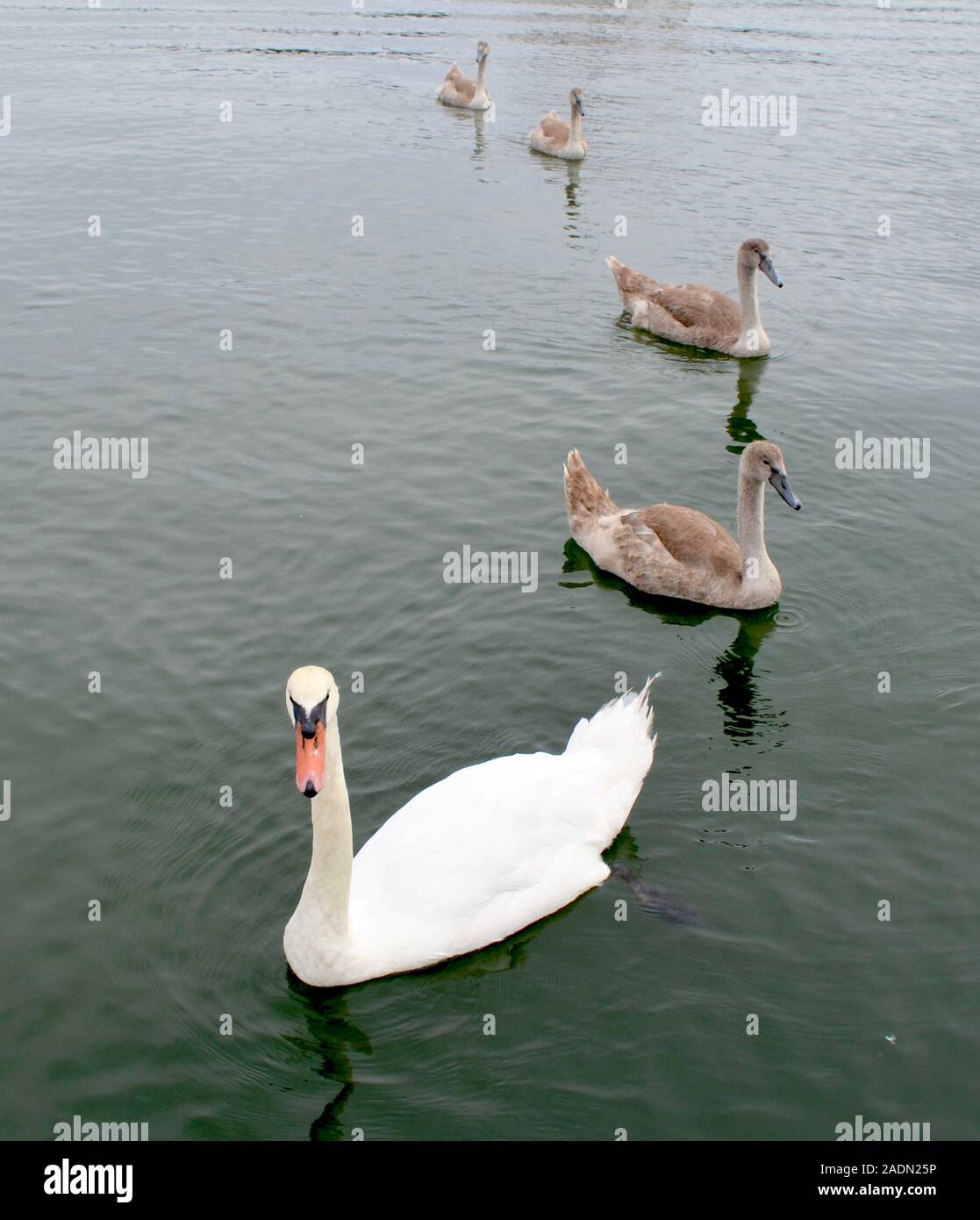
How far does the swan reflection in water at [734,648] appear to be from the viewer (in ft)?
38.6

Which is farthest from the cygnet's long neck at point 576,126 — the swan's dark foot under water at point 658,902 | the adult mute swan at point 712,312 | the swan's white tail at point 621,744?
the swan's dark foot under water at point 658,902

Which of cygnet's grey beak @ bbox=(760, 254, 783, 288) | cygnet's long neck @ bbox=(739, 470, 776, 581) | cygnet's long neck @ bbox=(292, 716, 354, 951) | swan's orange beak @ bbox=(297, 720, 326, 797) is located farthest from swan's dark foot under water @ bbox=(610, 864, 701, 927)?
cygnet's grey beak @ bbox=(760, 254, 783, 288)

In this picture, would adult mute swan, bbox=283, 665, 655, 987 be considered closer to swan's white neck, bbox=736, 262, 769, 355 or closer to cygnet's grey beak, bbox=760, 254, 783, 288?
swan's white neck, bbox=736, 262, 769, 355

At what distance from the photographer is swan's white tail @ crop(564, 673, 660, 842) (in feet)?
33.7

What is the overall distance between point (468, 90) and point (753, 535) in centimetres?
2641

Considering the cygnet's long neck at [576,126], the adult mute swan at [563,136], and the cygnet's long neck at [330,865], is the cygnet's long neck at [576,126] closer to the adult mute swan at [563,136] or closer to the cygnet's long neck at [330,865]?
the adult mute swan at [563,136]

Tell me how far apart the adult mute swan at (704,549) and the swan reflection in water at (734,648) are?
0.12 m

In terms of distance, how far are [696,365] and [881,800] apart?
36.5 feet

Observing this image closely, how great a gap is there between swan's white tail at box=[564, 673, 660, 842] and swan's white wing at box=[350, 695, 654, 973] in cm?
2

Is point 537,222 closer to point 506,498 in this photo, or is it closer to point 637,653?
point 506,498

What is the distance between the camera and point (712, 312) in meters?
20.6

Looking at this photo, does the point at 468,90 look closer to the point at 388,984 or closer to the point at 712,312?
the point at 712,312

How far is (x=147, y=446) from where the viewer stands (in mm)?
16750
